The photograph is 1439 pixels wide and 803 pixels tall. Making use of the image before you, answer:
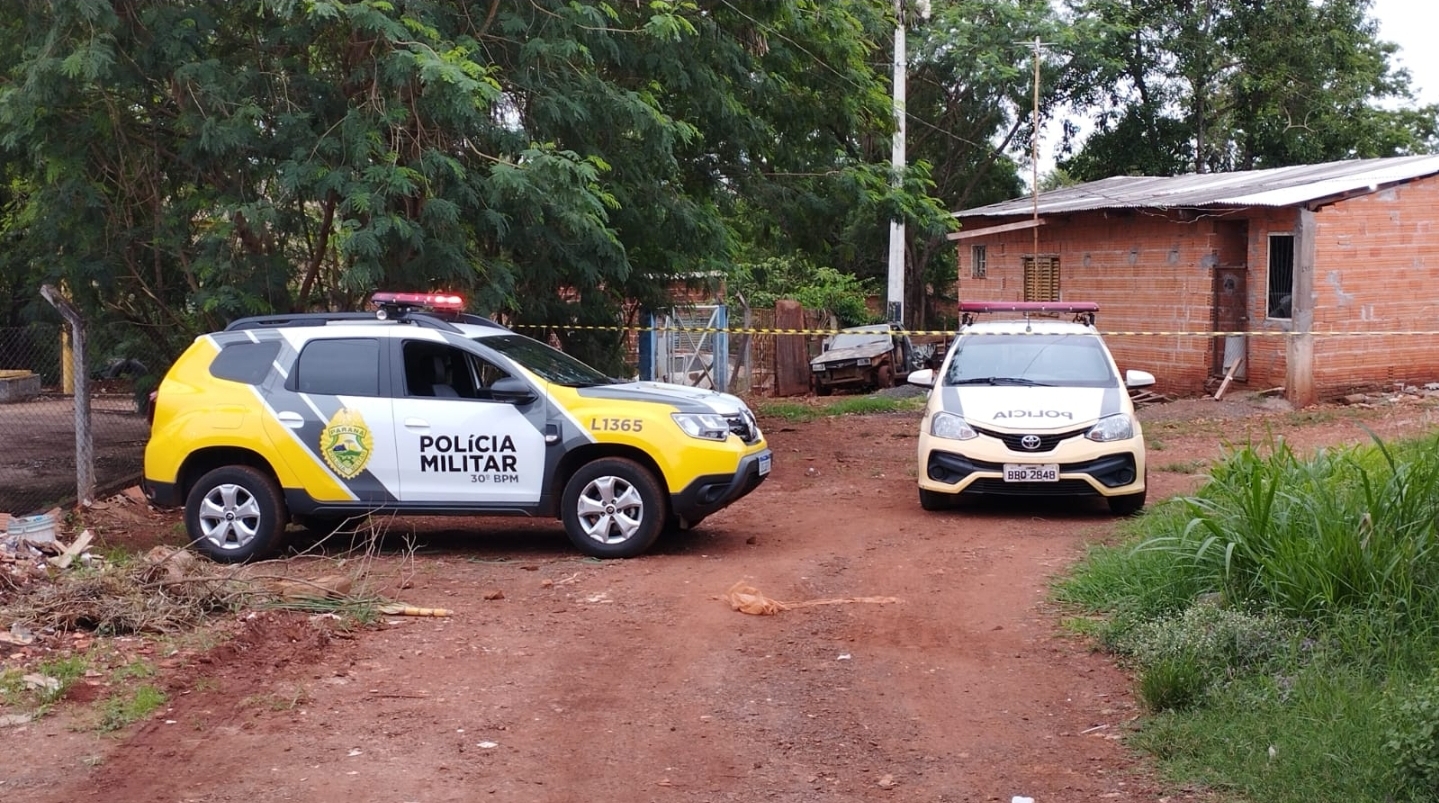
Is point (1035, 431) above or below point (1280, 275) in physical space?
below

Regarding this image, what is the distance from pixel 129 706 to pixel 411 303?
14.7 feet

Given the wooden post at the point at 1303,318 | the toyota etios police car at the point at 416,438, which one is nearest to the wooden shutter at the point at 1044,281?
the wooden post at the point at 1303,318

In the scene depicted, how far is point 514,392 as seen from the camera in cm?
983

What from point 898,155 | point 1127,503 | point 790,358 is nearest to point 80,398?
point 1127,503

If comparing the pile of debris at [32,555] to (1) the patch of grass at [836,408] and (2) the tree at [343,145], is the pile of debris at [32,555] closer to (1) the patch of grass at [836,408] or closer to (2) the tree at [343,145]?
(2) the tree at [343,145]

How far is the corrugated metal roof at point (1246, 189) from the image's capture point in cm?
1930

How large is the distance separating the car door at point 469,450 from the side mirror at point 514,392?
35 millimetres

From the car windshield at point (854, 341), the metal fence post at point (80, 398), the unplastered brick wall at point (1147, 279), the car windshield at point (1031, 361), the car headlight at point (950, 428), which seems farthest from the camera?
the car windshield at point (854, 341)

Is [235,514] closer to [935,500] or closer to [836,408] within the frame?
[935,500]

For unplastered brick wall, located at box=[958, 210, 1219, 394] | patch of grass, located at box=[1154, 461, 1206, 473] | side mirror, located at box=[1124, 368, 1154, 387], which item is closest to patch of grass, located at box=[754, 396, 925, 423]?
unplastered brick wall, located at box=[958, 210, 1219, 394]

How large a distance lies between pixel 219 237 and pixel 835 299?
22003mm

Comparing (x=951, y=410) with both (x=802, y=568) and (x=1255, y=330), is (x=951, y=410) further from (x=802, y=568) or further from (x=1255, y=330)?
(x=1255, y=330)

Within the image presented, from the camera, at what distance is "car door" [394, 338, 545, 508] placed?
9.80 metres

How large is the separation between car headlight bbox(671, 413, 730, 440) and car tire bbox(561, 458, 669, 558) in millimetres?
416
